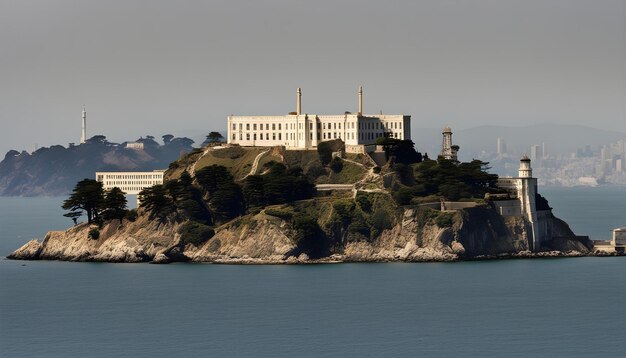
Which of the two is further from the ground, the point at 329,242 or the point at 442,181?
the point at 442,181

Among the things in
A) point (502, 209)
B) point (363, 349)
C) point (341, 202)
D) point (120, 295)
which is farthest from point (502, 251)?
point (363, 349)

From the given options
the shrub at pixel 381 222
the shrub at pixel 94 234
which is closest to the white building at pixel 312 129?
the shrub at pixel 381 222

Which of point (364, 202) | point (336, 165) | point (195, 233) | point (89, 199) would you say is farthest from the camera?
point (336, 165)

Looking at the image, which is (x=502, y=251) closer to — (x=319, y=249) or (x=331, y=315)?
(x=319, y=249)

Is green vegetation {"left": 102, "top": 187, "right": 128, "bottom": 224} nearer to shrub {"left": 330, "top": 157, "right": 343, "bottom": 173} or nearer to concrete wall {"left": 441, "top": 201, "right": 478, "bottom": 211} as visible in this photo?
shrub {"left": 330, "top": 157, "right": 343, "bottom": 173}

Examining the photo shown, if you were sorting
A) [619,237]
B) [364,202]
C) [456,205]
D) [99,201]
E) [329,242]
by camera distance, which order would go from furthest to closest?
[99,201] < [619,237] < [364,202] < [456,205] < [329,242]

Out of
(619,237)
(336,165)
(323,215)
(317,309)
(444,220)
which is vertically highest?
(336,165)

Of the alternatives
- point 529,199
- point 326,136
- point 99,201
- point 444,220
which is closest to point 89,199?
point 99,201

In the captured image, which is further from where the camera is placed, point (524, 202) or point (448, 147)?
point (448, 147)

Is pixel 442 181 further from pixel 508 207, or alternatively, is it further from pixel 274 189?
pixel 274 189
